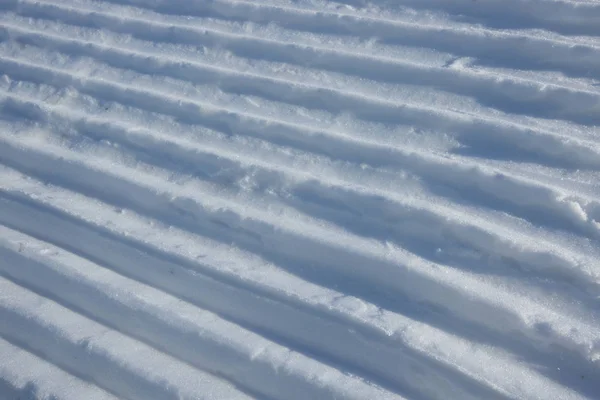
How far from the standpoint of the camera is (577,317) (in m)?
1.53

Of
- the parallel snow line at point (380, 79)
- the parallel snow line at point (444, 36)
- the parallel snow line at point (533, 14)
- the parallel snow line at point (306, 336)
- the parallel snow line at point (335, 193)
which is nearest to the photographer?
the parallel snow line at point (306, 336)

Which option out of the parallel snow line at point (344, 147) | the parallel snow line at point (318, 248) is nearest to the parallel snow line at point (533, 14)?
the parallel snow line at point (344, 147)

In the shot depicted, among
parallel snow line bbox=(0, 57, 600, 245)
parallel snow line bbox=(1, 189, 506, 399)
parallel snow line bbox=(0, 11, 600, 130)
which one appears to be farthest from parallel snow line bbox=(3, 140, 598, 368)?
parallel snow line bbox=(0, 11, 600, 130)

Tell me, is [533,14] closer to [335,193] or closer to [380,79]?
[380,79]

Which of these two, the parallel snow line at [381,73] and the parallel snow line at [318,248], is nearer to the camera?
the parallel snow line at [318,248]

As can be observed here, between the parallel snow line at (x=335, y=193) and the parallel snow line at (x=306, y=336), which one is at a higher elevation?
the parallel snow line at (x=335, y=193)

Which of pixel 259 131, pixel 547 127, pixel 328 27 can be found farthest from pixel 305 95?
pixel 547 127

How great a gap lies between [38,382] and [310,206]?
946 millimetres

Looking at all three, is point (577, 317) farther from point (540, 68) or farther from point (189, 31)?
point (189, 31)

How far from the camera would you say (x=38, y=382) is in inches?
61.6

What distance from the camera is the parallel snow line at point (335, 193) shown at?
1644mm

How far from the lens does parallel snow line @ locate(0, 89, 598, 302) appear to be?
1644mm

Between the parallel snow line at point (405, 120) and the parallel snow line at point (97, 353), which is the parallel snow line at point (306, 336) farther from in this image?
the parallel snow line at point (405, 120)

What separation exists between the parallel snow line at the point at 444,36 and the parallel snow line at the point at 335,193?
765 mm
